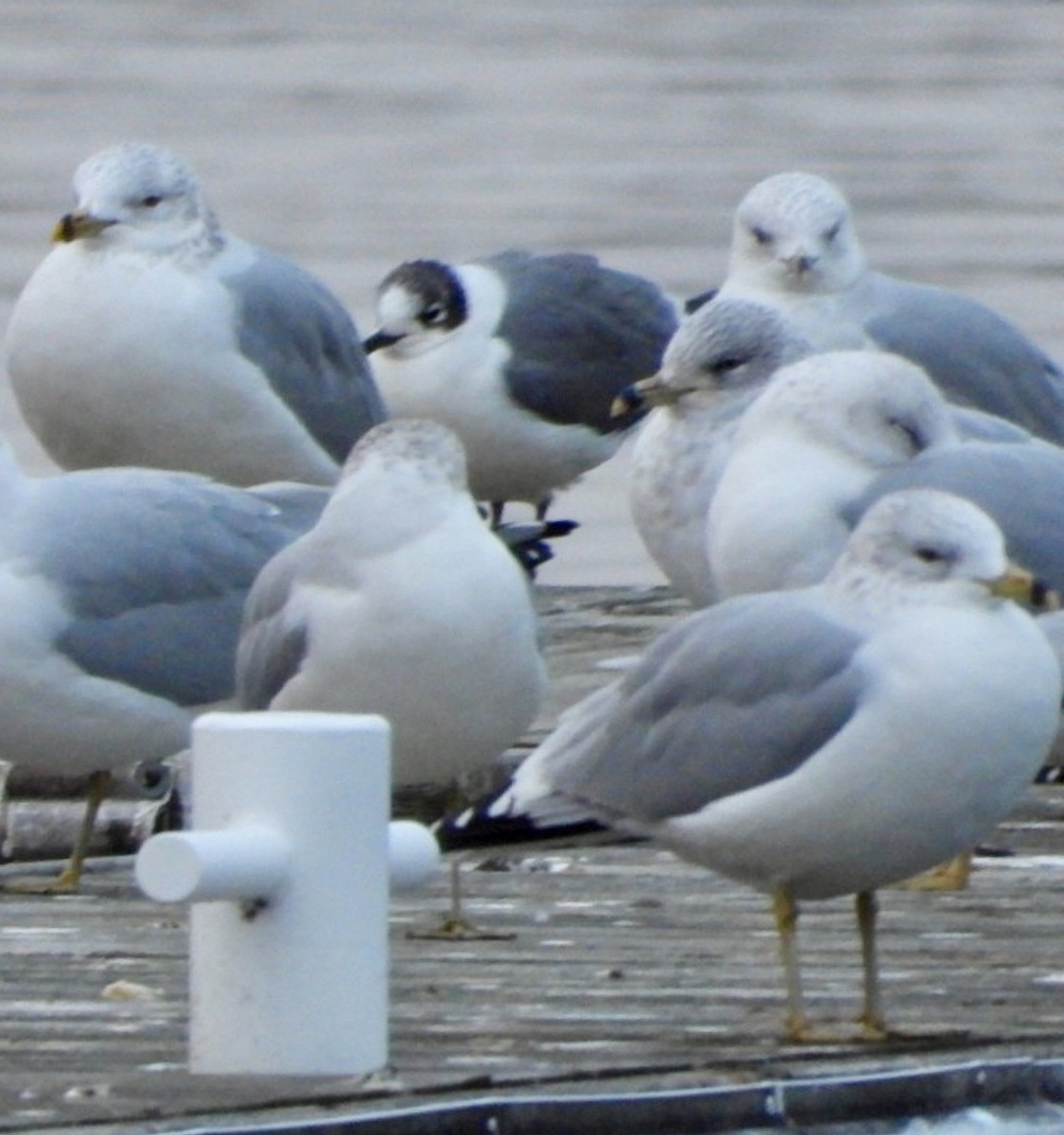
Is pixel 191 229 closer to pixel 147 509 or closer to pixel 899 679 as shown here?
pixel 147 509

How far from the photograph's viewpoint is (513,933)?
17.6ft

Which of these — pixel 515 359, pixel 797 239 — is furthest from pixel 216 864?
pixel 515 359

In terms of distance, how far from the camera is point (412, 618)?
207 inches

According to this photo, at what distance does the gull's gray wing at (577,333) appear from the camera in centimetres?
1027

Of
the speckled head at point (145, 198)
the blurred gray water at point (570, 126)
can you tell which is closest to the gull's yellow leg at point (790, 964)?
the speckled head at point (145, 198)

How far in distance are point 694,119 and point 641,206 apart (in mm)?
5551

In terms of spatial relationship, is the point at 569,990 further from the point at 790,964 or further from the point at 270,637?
the point at 270,637

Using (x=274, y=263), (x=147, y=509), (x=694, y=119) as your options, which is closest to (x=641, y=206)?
(x=694, y=119)

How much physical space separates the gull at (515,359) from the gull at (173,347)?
3.98 ft

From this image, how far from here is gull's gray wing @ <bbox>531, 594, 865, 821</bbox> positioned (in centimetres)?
462

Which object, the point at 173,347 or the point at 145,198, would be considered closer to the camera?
the point at 173,347

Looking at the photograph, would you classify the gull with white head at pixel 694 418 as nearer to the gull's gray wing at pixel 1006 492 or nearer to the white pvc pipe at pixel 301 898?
the gull's gray wing at pixel 1006 492

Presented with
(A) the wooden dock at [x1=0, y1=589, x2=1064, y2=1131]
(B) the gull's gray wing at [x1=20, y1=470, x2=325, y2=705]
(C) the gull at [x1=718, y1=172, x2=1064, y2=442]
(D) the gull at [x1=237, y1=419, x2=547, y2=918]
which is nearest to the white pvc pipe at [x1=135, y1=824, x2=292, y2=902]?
(A) the wooden dock at [x1=0, y1=589, x2=1064, y2=1131]

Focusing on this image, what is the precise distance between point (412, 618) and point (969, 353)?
3075mm
